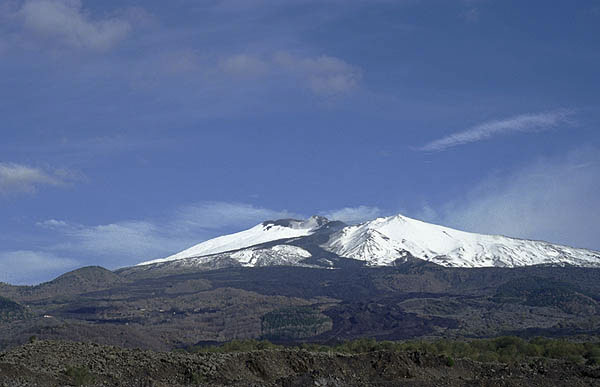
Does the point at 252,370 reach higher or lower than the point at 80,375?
lower

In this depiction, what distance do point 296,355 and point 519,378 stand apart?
15.5m

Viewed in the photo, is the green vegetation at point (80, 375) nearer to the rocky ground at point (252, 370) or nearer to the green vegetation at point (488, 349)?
the rocky ground at point (252, 370)

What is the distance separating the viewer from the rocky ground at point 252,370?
169ft

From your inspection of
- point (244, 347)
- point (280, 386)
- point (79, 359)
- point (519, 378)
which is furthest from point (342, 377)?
point (244, 347)

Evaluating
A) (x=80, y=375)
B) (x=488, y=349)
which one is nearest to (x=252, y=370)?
(x=80, y=375)

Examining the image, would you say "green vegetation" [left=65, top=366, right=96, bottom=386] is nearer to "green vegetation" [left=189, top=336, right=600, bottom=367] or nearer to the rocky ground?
the rocky ground

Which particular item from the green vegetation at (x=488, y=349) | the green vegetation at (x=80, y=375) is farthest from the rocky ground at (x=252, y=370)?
the green vegetation at (x=488, y=349)

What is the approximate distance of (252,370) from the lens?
195 ft

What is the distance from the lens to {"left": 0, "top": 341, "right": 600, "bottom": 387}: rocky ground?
51.4m

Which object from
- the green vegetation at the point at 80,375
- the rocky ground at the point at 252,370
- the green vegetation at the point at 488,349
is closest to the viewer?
the green vegetation at the point at 80,375

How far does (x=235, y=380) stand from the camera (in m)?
56.8

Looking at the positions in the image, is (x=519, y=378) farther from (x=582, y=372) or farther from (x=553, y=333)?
(x=553, y=333)

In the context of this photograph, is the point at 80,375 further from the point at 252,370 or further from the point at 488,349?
the point at 488,349

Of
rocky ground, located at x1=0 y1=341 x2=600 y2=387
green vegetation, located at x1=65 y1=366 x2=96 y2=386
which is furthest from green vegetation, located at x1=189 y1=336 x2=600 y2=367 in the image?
green vegetation, located at x1=65 y1=366 x2=96 y2=386
